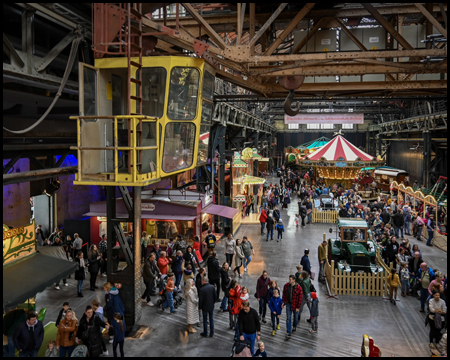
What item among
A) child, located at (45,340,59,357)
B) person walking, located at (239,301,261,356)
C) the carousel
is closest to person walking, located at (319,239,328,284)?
person walking, located at (239,301,261,356)

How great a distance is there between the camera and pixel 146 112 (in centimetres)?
874

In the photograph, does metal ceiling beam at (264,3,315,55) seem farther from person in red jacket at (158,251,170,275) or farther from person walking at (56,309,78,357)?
person in red jacket at (158,251,170,275)

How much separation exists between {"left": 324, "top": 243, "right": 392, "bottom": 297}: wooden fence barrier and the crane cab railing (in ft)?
23.4

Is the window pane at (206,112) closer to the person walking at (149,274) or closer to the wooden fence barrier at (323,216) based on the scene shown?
the person walking at (149,274)

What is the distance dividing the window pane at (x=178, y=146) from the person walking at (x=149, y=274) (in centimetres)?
329

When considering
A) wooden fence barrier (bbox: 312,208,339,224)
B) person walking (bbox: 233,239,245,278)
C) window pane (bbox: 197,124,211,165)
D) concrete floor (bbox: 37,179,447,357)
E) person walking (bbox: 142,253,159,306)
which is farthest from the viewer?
wooden fence barrier (bbox: 312,208,339,224)

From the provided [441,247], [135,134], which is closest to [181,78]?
[135,134]

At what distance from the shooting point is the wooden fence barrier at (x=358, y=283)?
11977 mm

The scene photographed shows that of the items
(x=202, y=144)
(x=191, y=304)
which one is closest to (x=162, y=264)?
(x=191, y=304)

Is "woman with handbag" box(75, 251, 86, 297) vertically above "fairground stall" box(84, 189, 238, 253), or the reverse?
"fairground stall" box(84, 189, 238, 253)

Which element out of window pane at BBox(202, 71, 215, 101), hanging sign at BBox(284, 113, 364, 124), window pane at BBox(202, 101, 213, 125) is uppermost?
hanging sign at BBox(284, 113, 364, 124)

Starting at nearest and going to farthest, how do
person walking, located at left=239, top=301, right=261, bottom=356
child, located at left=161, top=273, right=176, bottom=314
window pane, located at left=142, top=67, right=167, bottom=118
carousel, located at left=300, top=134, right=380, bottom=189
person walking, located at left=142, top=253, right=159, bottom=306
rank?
person walking, located at left=239, top=301, right=261, bottom=356 < window pane, located at left=142, top=67, right=167, bottom=118 < child, located at left=161, top=273, right=176, bottom=314 < person walking, located at left=142, top=253, right=159, bottom=306 < carousel, located at left=300, top=134, right=380, bottom=189

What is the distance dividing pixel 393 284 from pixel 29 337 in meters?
9.58

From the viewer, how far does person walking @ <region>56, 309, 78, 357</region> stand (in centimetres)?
731
